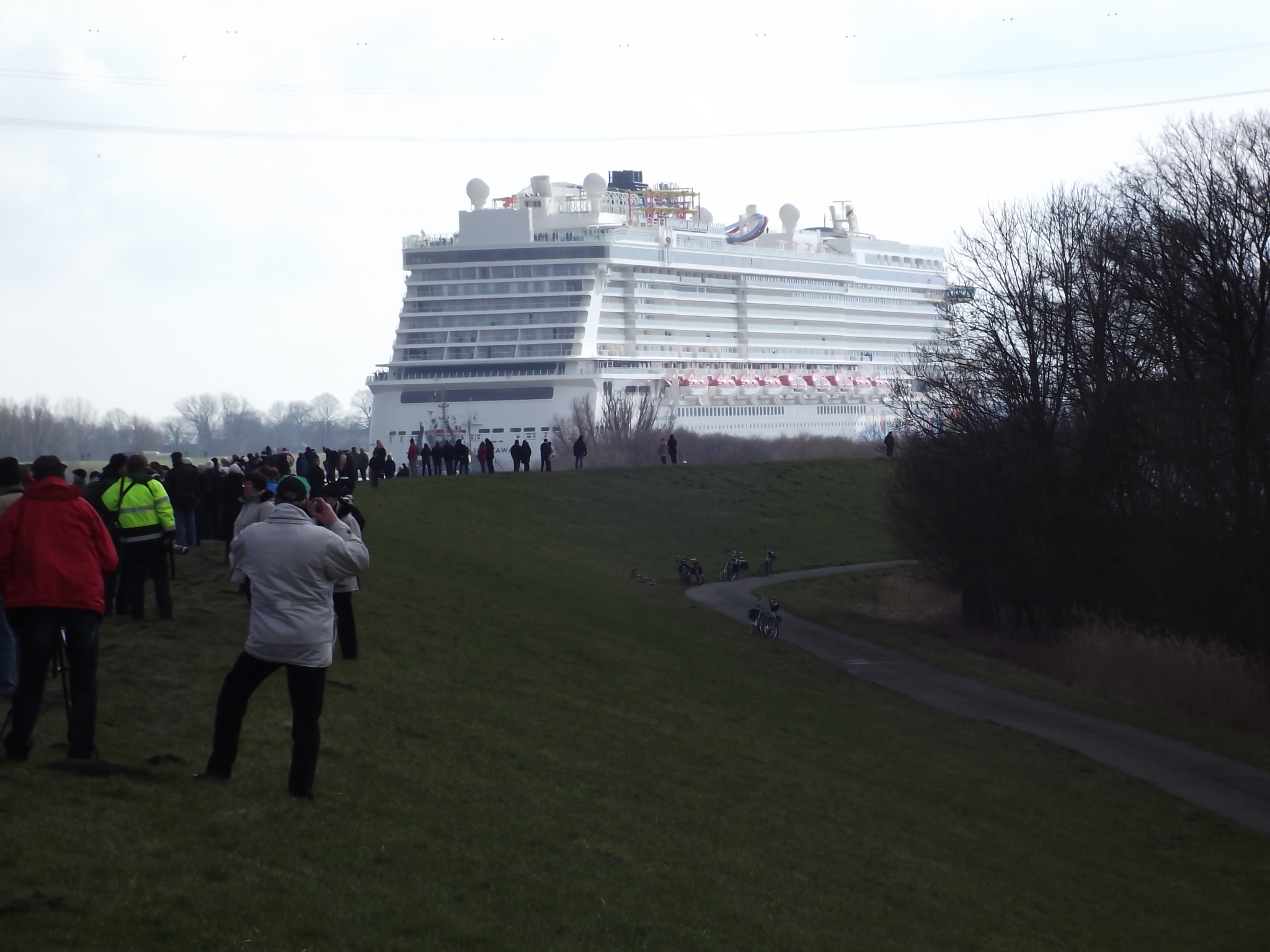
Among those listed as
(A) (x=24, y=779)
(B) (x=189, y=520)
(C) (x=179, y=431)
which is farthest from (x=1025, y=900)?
(C) (x=179, y=431)

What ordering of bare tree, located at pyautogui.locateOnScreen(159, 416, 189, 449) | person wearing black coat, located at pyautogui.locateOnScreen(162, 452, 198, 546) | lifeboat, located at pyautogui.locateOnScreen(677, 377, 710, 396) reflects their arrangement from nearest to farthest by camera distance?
person wearing black coat, located at pyautogui.locateOnScreen(162, 452, 198, 546)
lifeboat, located at pyautogui.locateOnScreen(677, 377, 710, 396)
bare tree, located at pyautogui.locateOnScreen(159, 416, 189, 449)

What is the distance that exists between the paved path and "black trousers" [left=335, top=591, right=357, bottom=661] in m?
9.22

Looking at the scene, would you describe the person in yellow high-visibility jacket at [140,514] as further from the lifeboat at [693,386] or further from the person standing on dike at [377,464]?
the lifeboat at [693,386]

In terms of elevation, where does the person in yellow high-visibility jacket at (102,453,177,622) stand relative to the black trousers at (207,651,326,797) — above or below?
above

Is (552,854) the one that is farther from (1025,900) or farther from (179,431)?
(179,431)

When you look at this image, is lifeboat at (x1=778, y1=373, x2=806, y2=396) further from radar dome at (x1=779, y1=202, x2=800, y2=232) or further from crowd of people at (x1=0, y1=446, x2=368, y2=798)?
crowd of people at (x1=0, y1=446, x2=368, y2=798)

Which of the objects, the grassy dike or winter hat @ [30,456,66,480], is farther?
winter hat @ [30,456,66,480]

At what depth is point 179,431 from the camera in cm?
16962

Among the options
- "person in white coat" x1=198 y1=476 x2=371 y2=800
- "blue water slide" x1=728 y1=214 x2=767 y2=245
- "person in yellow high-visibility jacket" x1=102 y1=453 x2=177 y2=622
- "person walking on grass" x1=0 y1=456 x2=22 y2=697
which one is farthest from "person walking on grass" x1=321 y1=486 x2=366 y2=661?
"blue water slide" x1=728 y1=214 x2=767 y2=245

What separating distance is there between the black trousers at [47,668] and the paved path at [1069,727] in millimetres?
11398

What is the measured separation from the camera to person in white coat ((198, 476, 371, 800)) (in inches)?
324

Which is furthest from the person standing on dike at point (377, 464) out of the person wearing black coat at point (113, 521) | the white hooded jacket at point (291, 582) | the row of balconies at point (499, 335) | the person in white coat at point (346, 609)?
the row of balconies at point (499, 335)

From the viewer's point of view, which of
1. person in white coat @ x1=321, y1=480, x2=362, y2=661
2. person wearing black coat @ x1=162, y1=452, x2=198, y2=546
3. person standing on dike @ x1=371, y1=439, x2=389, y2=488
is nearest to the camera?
person in white coat @ x1=321, y1=480, x2=362, y2=661

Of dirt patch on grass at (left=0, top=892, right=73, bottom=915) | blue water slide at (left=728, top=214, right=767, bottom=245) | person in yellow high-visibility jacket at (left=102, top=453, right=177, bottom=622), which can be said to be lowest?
dirt patch on grass at (left=0, top=892, right=73, bottom=915)
